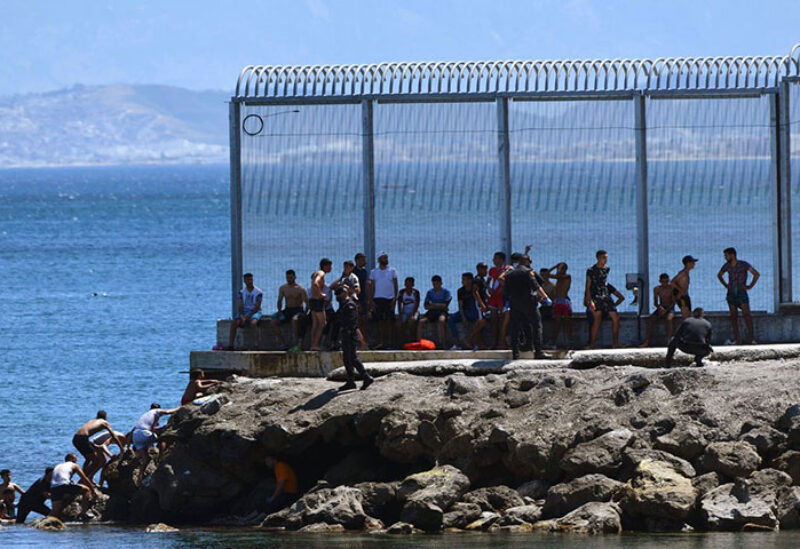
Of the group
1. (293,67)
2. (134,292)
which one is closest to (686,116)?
(293,67)

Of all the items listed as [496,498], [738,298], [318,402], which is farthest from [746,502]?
[318,402]

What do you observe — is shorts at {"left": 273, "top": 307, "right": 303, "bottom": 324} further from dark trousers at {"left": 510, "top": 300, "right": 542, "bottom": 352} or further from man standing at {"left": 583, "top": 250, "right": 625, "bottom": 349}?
man standing at {"left": 583, "top": 250, "right": 625, "bottom": 349}

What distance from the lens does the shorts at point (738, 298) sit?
27.2 meters

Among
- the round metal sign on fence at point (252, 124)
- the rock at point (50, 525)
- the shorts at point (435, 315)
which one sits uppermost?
the round metal sign on fence at point (252, 124)

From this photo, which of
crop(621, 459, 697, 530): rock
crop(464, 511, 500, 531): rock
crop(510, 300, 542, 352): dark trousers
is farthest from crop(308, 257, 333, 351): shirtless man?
crop(621, 459, 697, 530): rock

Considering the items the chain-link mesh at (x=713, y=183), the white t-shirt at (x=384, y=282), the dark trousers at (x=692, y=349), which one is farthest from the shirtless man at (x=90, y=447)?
the chain-link mesh at (x=713, y=183)

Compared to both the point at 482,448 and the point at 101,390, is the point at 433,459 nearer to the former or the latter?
the point at 482,448

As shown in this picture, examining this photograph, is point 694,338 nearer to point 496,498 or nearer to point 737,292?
point 737,292

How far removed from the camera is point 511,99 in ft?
92.2

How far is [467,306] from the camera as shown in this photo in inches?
1073

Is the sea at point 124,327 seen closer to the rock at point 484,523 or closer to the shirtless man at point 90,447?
the rock at point 484,523

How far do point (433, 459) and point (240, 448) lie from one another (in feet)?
9.62

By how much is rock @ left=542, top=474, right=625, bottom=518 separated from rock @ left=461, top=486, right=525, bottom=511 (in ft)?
2.07

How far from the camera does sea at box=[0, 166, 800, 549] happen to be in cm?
2322
